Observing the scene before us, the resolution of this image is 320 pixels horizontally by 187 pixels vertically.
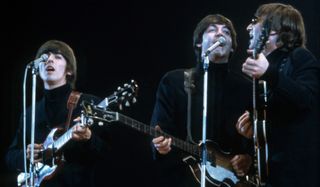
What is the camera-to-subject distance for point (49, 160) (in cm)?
340

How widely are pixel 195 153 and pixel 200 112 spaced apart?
247mm

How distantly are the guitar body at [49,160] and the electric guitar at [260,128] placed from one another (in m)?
1.33

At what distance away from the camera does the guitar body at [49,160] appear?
3.39 meters

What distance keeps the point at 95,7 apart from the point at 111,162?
1139 millimetres

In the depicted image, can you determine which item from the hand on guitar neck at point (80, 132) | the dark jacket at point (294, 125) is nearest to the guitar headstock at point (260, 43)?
the dark jacket at point (294, 125)

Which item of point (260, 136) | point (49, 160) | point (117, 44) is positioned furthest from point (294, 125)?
point (117, 44)

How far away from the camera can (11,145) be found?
375 cm

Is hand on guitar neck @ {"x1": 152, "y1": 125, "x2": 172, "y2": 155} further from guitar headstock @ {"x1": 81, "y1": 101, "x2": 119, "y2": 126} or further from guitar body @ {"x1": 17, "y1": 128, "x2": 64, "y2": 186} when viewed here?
guitar body @ {"x1": 17, "y1": 128, "x2": 64, "y2": 186}

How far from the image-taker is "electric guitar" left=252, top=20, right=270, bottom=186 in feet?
8.30

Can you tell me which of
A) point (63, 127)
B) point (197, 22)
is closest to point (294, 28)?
point (197, 22)

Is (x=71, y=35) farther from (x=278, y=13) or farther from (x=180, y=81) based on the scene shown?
(x=278, y=13)

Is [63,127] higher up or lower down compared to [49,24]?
lower down

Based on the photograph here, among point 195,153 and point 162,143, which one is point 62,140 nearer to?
point 162,143

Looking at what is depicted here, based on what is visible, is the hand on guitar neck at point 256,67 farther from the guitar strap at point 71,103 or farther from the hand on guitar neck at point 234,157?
the guitar strap at point 71,103
